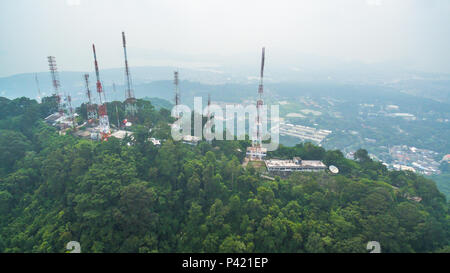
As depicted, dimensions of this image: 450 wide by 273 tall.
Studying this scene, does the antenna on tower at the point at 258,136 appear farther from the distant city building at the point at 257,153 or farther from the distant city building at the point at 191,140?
the distant city building at the point at 191,140

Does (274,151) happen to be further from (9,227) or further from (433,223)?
(9,227)

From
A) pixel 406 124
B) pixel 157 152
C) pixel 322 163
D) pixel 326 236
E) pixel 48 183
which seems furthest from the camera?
pixel 406 124

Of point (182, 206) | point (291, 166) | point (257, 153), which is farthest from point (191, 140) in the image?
point (291, 166)

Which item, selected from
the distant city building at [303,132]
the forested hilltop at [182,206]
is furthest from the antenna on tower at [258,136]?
the distant city building at [303,132]

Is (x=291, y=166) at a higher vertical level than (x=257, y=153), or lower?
lower

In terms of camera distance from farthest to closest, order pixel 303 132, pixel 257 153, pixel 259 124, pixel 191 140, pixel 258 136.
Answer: pixel 303 132 < pixel 191 140 < pixel 258 136 < pixel 259 124 < pixel 257 153

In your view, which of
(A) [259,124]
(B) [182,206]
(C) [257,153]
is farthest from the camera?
(A) [259,124]

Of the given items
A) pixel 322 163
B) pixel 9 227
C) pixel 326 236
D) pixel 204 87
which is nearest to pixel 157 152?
pixel 9 227

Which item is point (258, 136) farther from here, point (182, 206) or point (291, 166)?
point (182, 206)
